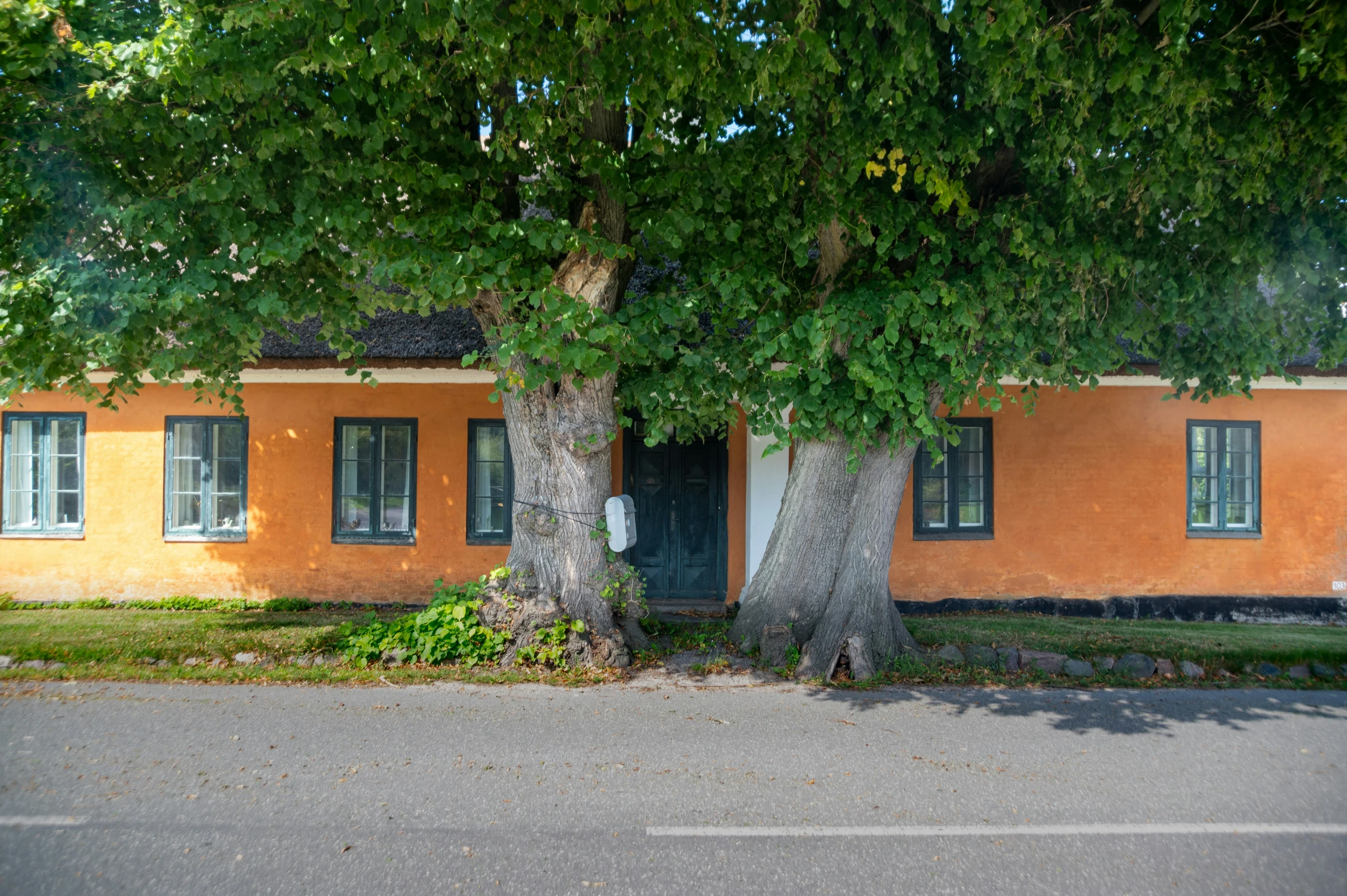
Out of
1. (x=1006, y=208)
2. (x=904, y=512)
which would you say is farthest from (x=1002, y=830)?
(x=904, y=512)

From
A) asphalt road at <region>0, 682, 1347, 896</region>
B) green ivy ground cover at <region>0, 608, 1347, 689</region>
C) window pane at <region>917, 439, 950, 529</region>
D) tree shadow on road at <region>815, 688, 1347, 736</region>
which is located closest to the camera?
asphalt road at <region>0, 682, 1347, 896</region>

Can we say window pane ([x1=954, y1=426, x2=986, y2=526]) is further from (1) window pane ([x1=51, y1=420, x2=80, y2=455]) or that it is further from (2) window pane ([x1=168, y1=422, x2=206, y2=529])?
(1) window pane ([x1=51, y1=420, x2=80, y2=455])

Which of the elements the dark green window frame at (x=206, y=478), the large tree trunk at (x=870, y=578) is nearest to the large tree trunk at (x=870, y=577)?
the large tree trunk at (x=870, y=578)

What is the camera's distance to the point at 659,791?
14.1 ft

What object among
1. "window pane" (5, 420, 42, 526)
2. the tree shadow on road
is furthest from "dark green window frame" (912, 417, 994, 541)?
"window pane" (5, 420, 42, 526)

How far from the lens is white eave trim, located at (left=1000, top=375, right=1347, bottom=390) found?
967 cm

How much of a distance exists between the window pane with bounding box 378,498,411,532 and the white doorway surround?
14.3 ft

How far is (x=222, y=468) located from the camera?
9.91 m

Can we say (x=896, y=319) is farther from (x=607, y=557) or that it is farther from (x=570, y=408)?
(x=607, y=557)

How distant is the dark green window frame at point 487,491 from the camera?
9.82m

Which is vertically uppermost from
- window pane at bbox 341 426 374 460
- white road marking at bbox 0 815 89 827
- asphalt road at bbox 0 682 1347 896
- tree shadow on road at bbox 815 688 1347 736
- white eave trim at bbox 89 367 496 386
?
white eave trim at bbox 89 367 496 386

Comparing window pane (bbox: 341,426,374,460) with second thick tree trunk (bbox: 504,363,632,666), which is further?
window pane (bbox: 341,426,374,460)

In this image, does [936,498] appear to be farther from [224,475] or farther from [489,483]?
[224,475]

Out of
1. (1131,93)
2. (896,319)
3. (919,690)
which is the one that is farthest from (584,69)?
(919,690)
